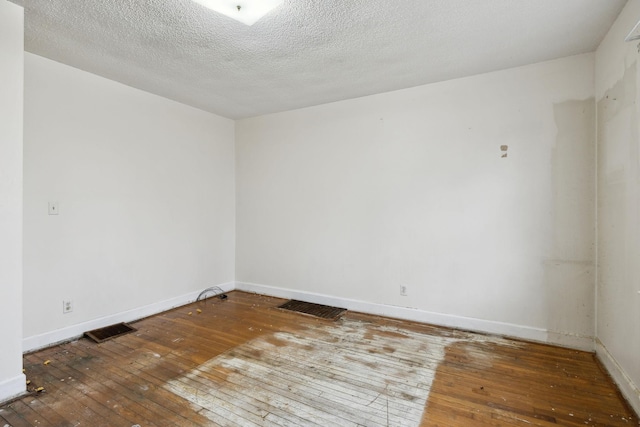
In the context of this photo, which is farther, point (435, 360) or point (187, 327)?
point (187, 327)

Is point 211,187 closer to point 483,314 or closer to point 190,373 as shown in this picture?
point 190,373

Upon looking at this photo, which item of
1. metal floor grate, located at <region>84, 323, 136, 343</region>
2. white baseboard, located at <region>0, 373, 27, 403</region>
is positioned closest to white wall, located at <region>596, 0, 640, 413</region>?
white baseboard, located at <region>0, 373, 27, 403</region>

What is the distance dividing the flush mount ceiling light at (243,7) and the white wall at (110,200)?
6.43 ft

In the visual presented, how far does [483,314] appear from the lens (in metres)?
3.10

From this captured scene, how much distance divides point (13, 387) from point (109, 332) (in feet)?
3.40

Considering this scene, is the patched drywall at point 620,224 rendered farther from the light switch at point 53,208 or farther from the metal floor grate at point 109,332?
the light switch at point 53,208

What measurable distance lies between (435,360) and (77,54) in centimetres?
405

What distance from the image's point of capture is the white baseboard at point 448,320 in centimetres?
276

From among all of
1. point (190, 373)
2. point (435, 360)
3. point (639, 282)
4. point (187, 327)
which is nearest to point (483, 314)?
point (435, 360)

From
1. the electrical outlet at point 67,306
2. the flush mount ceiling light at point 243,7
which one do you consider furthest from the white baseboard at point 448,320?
the flush mount ceiling light at point 243,7

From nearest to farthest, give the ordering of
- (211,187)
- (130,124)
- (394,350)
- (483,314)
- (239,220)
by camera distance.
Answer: (394,350) < (483,314) < (130,124) < (211,187) < (239,220)

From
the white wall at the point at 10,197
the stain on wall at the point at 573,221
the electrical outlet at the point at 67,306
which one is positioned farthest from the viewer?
the electrical outlet at the point at 67,306

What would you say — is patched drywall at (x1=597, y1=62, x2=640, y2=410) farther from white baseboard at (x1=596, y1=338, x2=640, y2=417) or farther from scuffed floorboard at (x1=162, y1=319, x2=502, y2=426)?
scuffed floorboard at (x1=162, y1=319, x2=502, y2=426)

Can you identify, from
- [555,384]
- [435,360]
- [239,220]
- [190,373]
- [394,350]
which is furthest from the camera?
[239,220]
